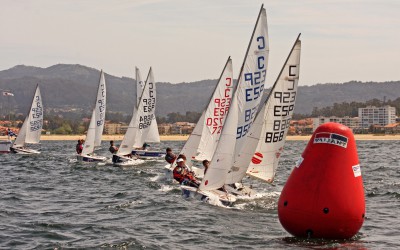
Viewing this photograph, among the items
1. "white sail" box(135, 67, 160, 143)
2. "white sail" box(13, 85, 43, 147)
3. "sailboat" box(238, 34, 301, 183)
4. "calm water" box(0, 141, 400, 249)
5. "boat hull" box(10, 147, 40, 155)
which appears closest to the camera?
"calm water" box(0, 141, 400, 249)

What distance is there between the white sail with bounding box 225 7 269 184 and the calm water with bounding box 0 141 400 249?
2385 millimetres

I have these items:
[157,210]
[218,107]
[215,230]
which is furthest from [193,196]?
[218,107]

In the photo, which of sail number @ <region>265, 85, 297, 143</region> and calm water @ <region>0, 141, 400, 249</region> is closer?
calm water @ <region>0, 141, 400, 249</region>

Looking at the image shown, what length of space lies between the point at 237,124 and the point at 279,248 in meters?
11.0

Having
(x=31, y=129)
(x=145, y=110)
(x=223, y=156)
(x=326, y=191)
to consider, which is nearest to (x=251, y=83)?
(x=223, y=156)

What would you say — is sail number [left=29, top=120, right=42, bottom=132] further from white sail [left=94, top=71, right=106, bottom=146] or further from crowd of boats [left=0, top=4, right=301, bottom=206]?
crowd of boats [left=0, top=4, right=301, bottom=206]

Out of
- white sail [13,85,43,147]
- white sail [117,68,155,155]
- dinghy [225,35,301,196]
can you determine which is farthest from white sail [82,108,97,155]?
dinghy [225,35,301,196]

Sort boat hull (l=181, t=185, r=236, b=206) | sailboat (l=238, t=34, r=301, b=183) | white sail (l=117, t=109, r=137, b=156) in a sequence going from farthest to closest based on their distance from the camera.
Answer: white sail (l=117, t=109, r=137, b=156) < sailboat (l=238, t=34, r=301, b=183) < boat hull (l=181, t=185, r=236, b=206)

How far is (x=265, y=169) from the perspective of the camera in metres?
31.8

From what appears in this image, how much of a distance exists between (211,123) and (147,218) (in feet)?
54.0

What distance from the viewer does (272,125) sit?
102 feet

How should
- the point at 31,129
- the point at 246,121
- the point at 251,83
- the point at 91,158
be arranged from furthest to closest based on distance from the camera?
the point at 31,129 < the point at 91,158 < the point at 246,121 < the point at 251,83

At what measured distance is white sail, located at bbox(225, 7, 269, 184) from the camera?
1172 inches

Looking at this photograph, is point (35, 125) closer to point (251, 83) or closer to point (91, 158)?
point (91, 158)
